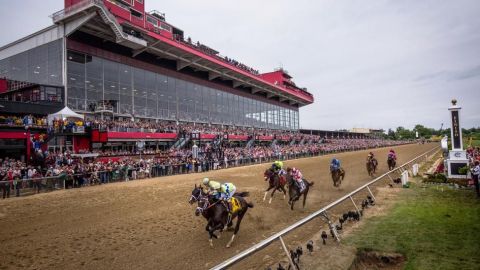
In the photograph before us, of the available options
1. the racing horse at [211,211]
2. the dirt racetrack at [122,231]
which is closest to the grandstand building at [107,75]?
the dirt racetrack at [122,231]

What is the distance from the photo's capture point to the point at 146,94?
34.8 metres

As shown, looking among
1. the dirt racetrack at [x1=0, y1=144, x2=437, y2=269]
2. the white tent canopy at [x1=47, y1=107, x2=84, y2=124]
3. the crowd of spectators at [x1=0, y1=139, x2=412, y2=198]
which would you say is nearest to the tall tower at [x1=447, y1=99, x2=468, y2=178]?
the crowd of spectators at [x1=0, y1=139, x2=412, y2=198]

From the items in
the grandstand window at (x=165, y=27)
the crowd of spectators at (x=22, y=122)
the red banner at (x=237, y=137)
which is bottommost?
the red banner at (x=237, y=137)

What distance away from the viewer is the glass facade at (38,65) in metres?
27.3

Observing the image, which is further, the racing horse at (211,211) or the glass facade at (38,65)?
the glass facade at (38,65)

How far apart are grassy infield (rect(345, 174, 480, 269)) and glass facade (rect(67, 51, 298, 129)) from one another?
2805 cm

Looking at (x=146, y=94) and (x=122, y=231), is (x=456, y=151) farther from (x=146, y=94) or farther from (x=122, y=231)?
(x=146, y=94)

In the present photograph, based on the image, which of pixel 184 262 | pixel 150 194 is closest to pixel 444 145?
pixel 150 194

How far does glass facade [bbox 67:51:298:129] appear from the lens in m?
28.1

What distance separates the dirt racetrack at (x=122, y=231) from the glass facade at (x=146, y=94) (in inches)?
703

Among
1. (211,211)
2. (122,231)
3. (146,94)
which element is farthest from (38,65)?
(211,211)

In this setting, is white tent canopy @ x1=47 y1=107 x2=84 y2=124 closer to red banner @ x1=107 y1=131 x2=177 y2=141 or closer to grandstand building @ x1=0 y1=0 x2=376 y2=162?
grandstand building @ x1=0 y1=0 x2=376 y2=162

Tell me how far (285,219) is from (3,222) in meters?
9.03

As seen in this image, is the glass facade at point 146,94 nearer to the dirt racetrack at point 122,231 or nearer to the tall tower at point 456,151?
the dirt racetrack at point 122,231
